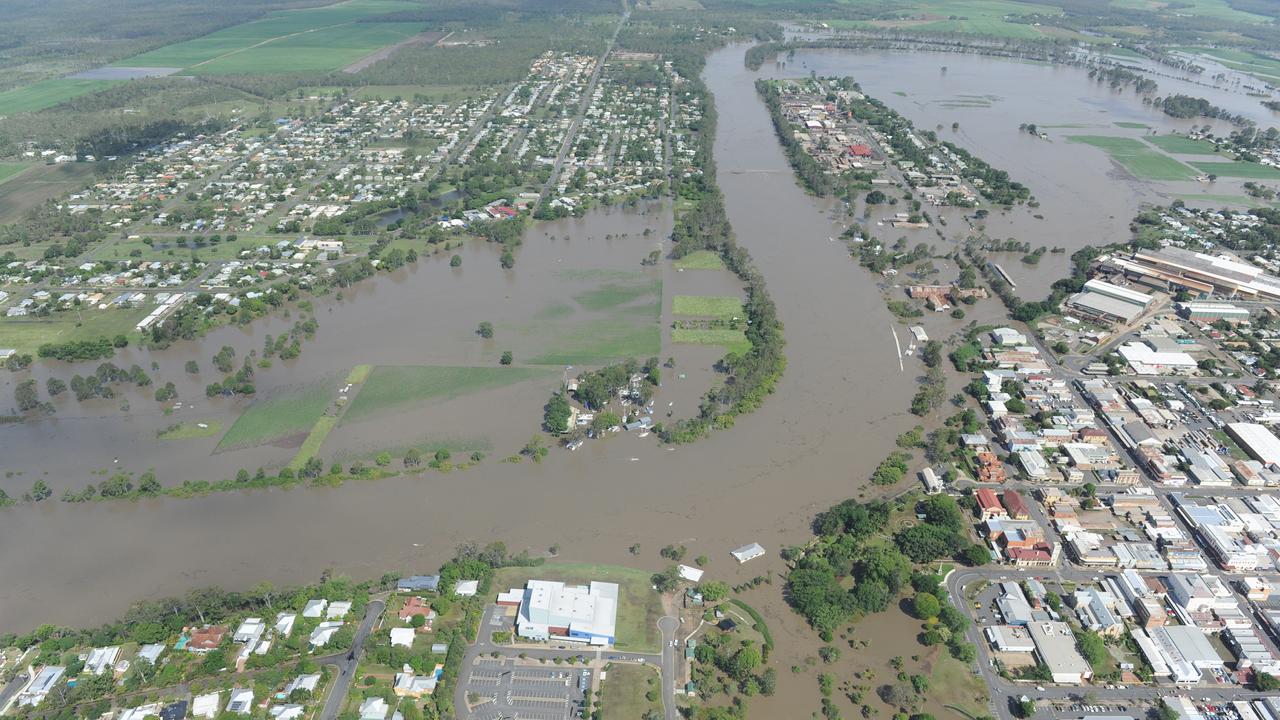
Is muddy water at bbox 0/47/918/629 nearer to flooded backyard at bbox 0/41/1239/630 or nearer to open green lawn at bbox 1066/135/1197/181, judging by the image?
flooded backyard at bbox 0/41/1239/630

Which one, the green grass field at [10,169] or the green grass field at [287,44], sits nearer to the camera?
the green grass field at [10,169]

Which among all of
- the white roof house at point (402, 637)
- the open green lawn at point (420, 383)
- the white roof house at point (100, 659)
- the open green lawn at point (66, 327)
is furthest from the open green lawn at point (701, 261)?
the white roof house at point (100, 659)

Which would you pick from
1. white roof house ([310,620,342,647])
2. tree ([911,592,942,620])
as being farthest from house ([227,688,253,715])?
tree ([911,592,942,620])

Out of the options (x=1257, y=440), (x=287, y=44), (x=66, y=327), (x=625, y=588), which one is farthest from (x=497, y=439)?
(x=287, y=44)

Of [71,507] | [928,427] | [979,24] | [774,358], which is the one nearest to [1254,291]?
[928,427]

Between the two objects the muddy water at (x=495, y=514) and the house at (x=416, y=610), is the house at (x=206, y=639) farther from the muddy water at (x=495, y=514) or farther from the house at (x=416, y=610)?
the house at (x=416, y=610)

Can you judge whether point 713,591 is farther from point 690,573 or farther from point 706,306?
point 706,306

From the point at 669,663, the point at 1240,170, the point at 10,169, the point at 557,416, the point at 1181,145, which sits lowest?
the point at 669,663
